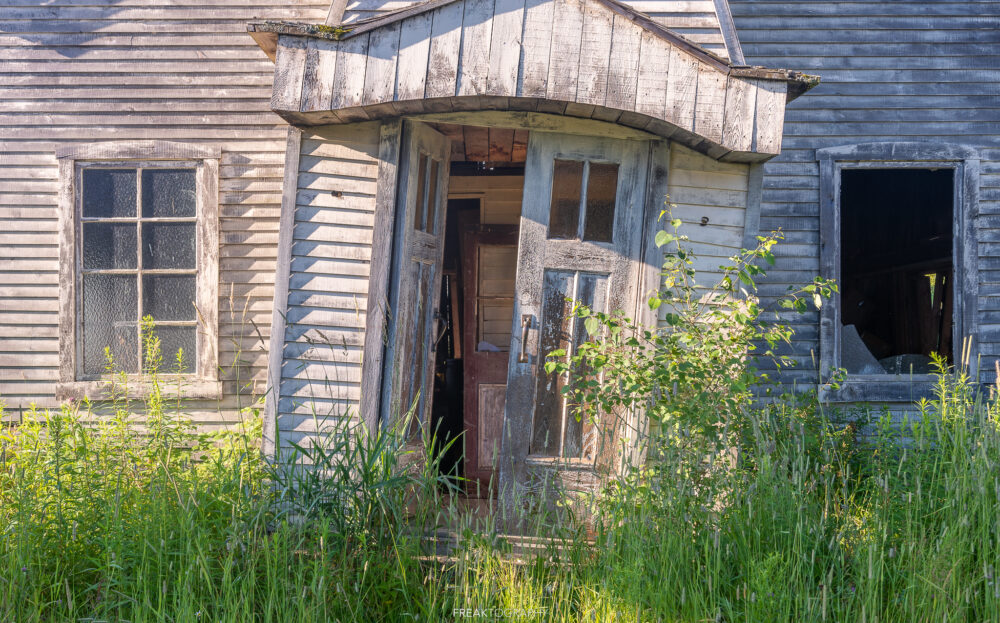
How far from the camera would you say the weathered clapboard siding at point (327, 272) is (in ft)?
13.3

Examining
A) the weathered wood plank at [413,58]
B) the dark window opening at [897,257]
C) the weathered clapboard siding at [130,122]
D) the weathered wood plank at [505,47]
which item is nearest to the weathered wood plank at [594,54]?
the weathered wood plank at [505,47]

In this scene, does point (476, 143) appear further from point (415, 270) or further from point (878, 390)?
point (878, 390)

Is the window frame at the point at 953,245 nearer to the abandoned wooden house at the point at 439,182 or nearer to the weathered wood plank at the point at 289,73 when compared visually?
the abandoned wooden house at the point at 439,182

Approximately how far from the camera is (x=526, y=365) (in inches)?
163

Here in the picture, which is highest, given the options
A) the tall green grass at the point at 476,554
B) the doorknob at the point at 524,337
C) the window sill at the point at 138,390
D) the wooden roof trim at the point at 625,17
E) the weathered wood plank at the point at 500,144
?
the wooden roof trim at the point at 625,17

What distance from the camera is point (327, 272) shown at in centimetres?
411

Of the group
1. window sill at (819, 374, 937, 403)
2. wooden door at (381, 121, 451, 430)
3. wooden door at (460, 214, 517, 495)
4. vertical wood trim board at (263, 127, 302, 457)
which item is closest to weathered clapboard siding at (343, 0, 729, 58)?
wooden door at (381, 121, 451, 430)

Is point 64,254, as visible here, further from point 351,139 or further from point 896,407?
point 896,407

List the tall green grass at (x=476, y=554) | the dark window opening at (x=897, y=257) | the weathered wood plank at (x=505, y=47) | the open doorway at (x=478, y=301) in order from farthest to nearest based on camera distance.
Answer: the dark window opening at (x=897, y=257)
the open doorway at (x=478, y=301)
the weathered wood plank at (x=505, y=47)
the tall green grass at (x=476, y=554)

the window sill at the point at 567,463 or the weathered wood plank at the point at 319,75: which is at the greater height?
the weathered wood plank at the point at 319,75

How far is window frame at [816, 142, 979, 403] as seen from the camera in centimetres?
558

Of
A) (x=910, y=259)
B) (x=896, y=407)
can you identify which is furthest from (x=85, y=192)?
(x=910, y=259)

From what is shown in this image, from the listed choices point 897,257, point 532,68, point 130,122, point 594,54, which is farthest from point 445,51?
point 897,257

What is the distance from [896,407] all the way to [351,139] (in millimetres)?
4564
